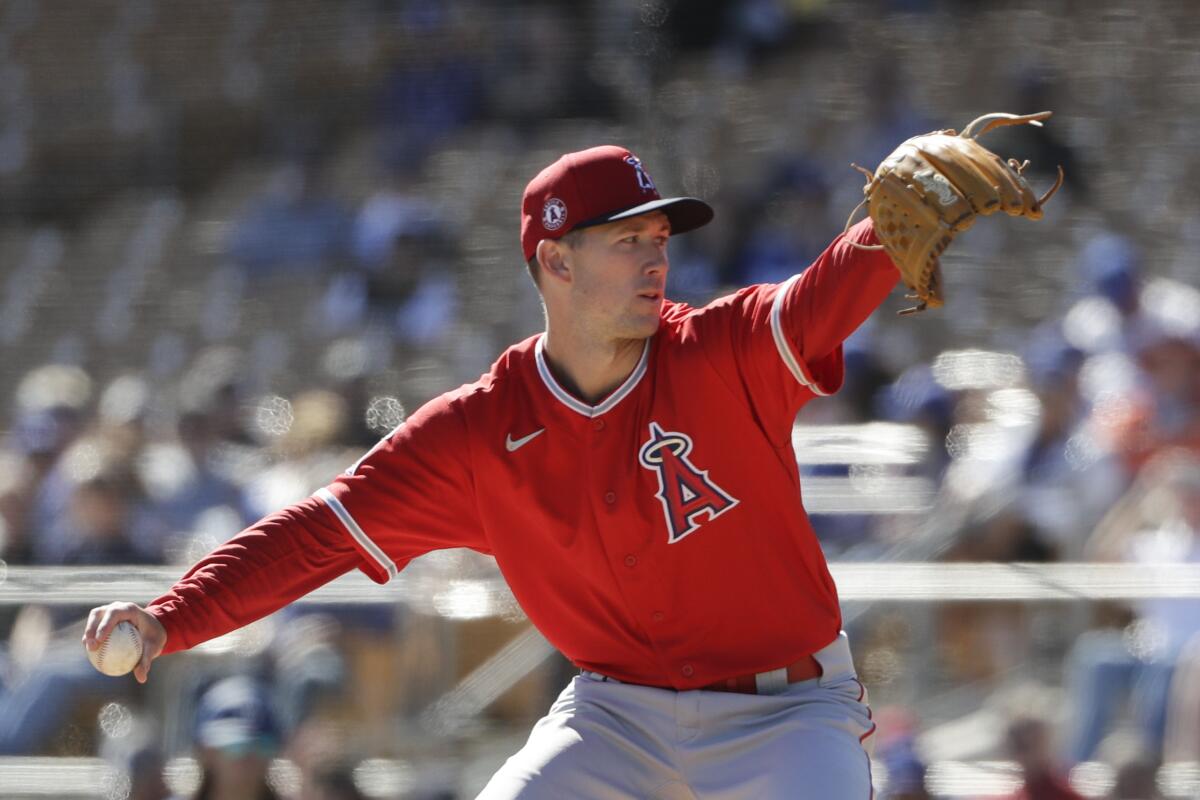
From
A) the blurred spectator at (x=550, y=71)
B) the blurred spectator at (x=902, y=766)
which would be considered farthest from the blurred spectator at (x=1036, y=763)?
the blurred spectator at (x=550, y=71)

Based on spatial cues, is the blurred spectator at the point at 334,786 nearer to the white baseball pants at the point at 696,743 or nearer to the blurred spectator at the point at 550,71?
the white baseball pants at the point at 696,743

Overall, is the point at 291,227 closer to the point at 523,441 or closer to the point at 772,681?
the point at 523,441

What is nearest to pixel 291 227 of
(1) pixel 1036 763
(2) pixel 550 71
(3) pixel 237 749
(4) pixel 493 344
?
(2) pixel 550 71

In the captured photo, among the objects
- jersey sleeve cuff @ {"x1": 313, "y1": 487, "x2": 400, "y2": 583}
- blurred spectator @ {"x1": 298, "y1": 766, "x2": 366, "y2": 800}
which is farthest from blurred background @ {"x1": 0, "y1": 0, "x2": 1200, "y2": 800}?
jersey sleeve cuff @ {"x1": 313, "y1": 487, "x2": 400, "y2": 583}

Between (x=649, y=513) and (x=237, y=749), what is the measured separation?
1.68 meters

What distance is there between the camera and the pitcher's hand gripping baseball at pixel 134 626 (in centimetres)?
263

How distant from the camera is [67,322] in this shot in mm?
8125

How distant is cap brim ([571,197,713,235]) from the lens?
2848mm

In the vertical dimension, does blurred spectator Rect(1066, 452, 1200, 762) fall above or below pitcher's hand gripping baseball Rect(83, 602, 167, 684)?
below

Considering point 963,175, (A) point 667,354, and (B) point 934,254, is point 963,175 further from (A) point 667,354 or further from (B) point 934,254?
(A) point 667,354

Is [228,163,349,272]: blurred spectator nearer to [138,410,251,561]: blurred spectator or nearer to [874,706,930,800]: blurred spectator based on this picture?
[138,410,251,561]: blurred spectator

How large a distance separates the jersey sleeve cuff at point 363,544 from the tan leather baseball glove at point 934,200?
104cm

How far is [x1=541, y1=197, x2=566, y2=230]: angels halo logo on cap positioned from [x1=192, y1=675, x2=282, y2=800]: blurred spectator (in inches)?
66.7

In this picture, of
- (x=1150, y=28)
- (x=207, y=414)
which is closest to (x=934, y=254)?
(x=207, y=414)
